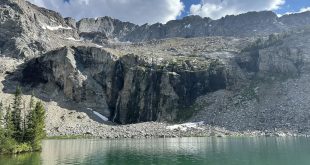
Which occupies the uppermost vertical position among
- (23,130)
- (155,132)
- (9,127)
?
(9,127)

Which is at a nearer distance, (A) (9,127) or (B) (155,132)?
(A) (9,127)

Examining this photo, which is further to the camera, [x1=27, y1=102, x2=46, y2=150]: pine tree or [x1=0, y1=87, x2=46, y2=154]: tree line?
[x1=27, y1=102, x2=46, y2=150]: pine tree

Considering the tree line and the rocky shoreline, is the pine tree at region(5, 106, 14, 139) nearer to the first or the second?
the tree line

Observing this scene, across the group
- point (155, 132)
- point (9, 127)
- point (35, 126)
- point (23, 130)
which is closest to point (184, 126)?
point (155, 132)

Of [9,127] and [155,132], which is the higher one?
[9,127]

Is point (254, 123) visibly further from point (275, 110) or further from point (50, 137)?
point (50, 137)

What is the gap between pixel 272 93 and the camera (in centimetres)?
19725

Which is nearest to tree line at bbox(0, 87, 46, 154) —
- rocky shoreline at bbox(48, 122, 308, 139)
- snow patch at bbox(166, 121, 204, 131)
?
rocky shoreline at bbox(48, 122, 308, 139)

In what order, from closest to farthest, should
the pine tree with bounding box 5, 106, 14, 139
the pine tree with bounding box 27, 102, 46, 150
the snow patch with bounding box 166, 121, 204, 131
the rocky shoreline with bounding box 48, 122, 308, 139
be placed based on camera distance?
the pine tree with bounding box 5, 106, 14, 139, the pine tree with bounding box 27, 102, 46, 150, the rocky shoreline with bounding box 48, 122, 308, 139, the snow patch with bounding box 166, 121, 204, 131

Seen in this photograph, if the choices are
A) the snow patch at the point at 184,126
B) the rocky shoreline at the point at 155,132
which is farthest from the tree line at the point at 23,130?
the snow patch at the point at 184,126

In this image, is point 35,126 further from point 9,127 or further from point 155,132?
point 155,132

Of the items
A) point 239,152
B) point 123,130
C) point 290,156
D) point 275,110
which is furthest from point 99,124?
point 290,156

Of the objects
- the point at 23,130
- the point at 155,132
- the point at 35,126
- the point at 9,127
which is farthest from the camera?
the point at 155,132

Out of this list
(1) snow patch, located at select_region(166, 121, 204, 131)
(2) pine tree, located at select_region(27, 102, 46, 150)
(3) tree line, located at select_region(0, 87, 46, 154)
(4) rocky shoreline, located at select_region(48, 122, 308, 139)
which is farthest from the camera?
(1) snow patch, located at select_region(166, 121, 204, 131)
